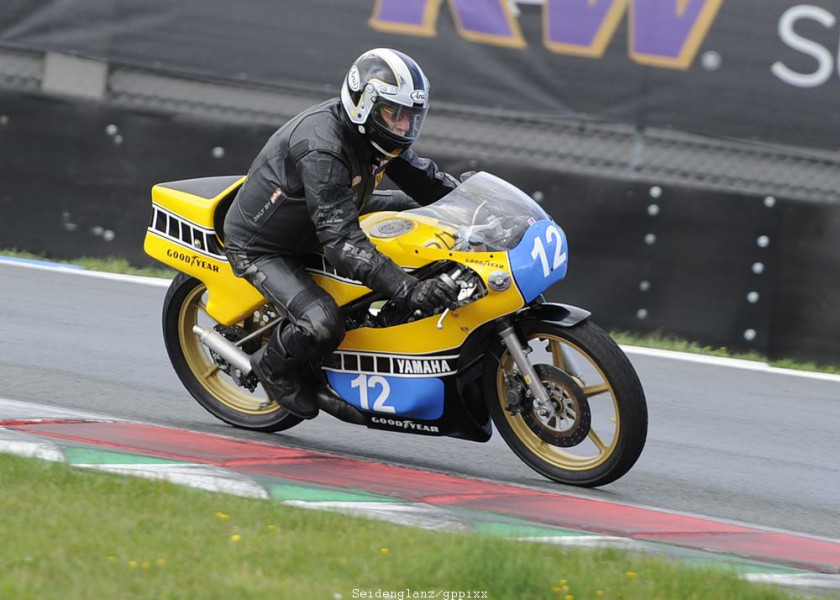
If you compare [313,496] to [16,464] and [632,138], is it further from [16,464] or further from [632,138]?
[632,138]

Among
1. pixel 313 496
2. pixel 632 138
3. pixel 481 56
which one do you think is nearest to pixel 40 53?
pixel 481 56

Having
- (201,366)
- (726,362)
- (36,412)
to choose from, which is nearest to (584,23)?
(726,362)

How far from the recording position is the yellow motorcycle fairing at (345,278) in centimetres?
579

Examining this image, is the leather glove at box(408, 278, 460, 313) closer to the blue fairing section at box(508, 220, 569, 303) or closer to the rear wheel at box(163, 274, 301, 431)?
the blue fairing section at box(508, 220, 569, 303)

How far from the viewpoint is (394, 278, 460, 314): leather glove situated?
566 cm

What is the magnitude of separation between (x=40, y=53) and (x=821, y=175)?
601 cm

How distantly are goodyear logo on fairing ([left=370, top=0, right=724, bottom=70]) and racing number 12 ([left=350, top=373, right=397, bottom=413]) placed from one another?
4.64m

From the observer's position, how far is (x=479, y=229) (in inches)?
229

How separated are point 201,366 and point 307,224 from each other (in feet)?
3.93

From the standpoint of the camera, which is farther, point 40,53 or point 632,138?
point 40,53

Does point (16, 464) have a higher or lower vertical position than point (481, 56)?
lower

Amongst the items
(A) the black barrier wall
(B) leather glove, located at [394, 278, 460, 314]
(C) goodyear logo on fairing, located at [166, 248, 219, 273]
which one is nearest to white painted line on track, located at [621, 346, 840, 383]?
(A) the black barrier wall

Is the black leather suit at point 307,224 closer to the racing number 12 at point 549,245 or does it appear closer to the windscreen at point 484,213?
the windscreen at point 484,213

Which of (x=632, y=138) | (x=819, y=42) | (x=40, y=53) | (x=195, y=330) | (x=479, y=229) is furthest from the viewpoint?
(x=40, y=53)
